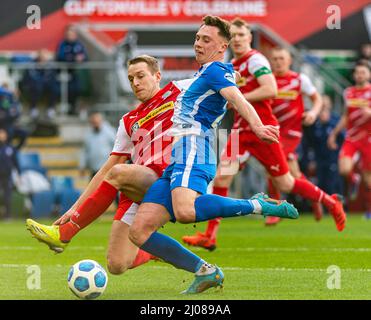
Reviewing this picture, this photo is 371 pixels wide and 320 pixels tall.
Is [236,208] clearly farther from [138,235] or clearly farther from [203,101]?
[203,101]

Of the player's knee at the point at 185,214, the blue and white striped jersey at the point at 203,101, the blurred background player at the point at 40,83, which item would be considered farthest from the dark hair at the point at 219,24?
the blurred background player at the point at 40,83

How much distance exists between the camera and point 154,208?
7.98 m

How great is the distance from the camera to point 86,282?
7.98 m

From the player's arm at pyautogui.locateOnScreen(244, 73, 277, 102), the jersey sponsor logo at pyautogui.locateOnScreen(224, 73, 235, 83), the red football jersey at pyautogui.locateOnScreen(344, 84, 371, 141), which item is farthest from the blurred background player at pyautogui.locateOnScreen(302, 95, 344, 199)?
the jersey sponsor logo at pyautogui.locateOnScreen(224, 73, 235, 83)

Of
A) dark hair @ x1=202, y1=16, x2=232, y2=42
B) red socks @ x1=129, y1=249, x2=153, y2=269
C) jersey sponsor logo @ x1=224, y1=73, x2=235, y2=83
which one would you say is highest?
dark hair @ x1=202, y1=16, x2=232, y2=42

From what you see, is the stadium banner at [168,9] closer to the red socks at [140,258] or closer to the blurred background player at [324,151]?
the blurred background player at [324,151]

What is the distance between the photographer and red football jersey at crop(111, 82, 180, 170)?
28.4 ft

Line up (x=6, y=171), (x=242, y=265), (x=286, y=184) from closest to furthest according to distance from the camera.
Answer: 1. (x=242, y=265)
2. (x=286, y=184)
3. (x=6, y=171)

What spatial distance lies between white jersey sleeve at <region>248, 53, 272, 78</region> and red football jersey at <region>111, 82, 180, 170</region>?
11.9 feet

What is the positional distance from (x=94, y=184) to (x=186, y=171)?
1.04 meters

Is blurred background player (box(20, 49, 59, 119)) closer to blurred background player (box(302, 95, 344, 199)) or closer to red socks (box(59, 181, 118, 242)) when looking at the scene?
blurred background player (box(302, 95, 344, 199))

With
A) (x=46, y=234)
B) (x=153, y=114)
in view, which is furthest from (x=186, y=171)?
(x=46, y=234)

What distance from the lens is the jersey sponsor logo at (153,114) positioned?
8.80m

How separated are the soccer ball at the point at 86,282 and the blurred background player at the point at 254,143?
12.5 ft
